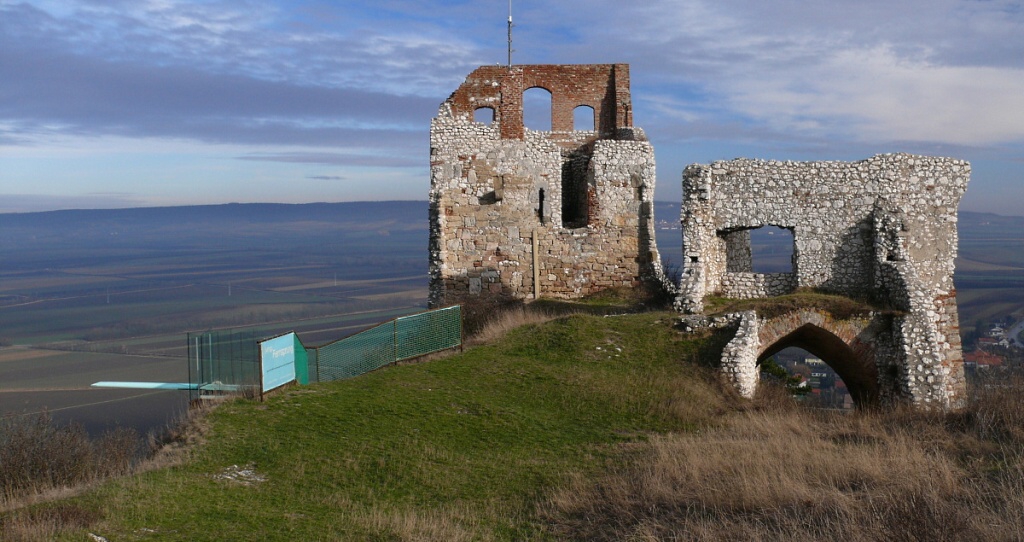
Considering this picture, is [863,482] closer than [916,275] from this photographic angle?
Yes

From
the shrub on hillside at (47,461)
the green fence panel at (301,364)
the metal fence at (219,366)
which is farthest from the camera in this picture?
the green fence panel at (301,364)

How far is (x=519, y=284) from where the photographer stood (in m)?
23.7

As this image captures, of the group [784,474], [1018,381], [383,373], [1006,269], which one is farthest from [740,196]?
[1006,269]

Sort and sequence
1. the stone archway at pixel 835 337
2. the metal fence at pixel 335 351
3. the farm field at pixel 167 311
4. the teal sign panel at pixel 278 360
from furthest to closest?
1. the farm field at pixel 167 311
2. the stone archway at pixel 835 337
3. the metal fence at pixel 335 351
4. the teal sign panel at pixel 278 360

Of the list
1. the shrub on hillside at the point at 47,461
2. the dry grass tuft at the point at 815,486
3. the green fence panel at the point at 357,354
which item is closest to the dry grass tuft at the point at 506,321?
the green fence panel at the point at 357,354

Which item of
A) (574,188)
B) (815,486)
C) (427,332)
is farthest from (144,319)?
(815,486)

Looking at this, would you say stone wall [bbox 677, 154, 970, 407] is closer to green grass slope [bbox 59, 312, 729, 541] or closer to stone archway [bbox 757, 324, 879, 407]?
stone archway [bbox 757, 324, 879, 407]

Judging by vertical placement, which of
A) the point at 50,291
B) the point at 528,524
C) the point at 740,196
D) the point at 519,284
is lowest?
the point at 50,291

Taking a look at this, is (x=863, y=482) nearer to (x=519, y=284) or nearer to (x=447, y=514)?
(x=447, y=514)

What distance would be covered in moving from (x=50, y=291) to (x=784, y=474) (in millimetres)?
183353

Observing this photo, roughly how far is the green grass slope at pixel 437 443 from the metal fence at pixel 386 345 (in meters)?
0.62

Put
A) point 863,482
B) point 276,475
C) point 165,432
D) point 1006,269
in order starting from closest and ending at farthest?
point 863,482 < point 276,475 < point 165,432 < point 1006,269

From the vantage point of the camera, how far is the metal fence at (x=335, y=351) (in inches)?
574

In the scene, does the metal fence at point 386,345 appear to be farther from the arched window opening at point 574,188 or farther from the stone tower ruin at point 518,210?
the arched window opening at point 574,188
